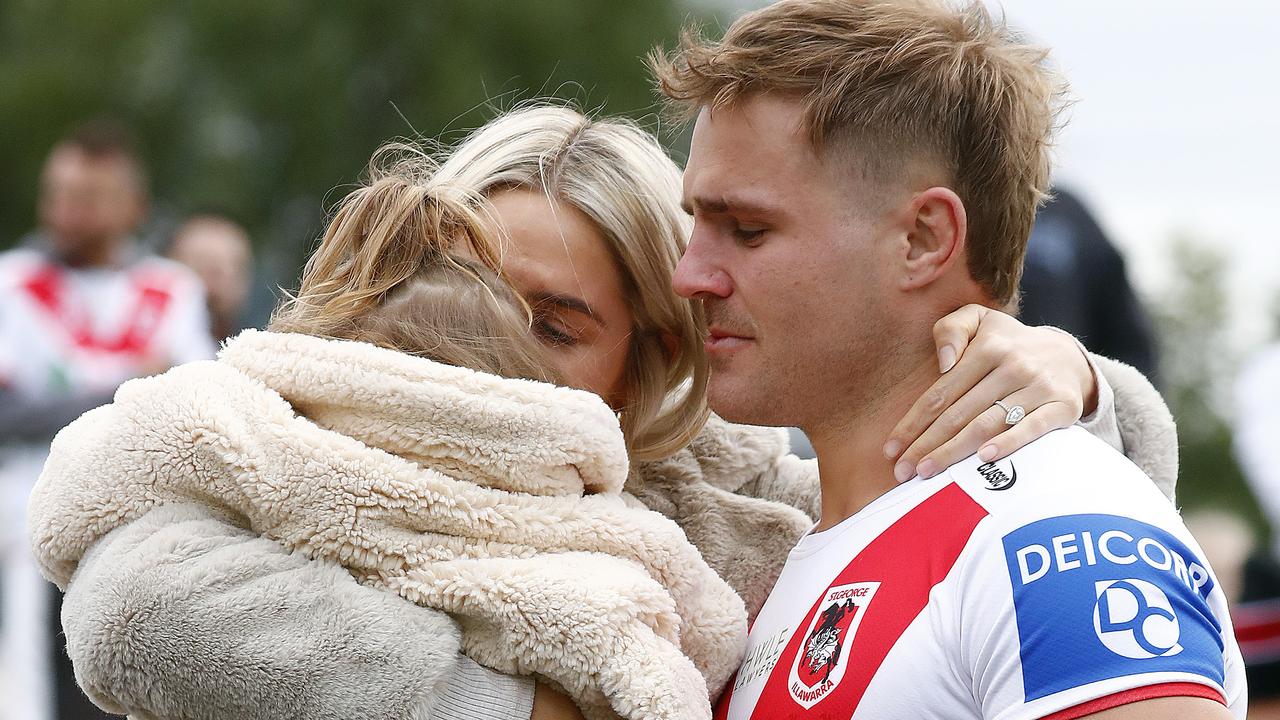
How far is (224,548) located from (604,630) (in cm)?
50

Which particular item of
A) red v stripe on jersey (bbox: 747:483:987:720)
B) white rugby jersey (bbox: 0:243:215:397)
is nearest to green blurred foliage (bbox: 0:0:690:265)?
white rugby jersey (bbox: 0:243:215:397)

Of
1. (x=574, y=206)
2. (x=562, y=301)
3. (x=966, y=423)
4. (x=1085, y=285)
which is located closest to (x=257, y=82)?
(x=1085, y=285)

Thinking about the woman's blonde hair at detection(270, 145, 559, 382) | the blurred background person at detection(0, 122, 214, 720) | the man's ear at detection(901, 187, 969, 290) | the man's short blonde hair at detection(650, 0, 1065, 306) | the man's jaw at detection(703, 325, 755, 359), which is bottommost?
the blurred background person at detection(0, 122, 214, 720)

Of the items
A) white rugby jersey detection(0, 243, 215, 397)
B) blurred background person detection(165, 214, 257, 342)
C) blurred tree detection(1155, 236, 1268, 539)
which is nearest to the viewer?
white rugby jersey detection(0, 243, 215, 397)

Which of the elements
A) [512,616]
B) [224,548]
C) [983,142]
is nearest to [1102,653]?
[512,616]

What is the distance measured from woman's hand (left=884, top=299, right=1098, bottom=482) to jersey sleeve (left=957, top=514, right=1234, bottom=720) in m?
0.22

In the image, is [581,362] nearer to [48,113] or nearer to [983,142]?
[983,142]

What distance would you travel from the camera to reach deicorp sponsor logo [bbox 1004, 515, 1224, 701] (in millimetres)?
1763

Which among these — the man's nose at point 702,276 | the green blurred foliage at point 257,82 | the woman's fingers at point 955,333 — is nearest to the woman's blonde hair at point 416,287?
the man's nose at point 702,276

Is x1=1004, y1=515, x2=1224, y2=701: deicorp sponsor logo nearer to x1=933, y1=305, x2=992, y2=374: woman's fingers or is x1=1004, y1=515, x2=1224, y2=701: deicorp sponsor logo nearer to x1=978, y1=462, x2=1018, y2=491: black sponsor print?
x1=978, y1=462, x2=1018, y2=491: black sponsor print

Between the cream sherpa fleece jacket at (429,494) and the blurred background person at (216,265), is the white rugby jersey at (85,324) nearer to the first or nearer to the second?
the blurred background person at (216,265)

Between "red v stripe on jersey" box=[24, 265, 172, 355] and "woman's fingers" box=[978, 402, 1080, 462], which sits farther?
"red v stripe on jersey" box=[24, 265, 172, 355]

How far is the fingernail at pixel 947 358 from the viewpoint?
7.30 ft

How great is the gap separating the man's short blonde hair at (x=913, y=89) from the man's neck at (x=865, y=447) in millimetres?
219
